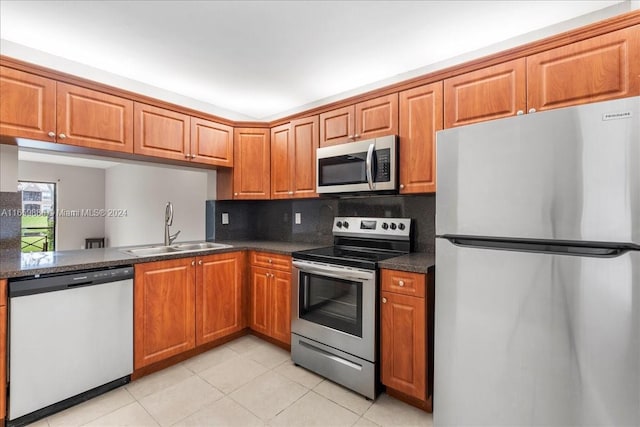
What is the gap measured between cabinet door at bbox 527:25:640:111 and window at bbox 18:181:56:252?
3.58m

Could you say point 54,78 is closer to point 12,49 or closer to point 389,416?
point 12,49

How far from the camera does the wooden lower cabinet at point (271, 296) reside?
2527 millimetres

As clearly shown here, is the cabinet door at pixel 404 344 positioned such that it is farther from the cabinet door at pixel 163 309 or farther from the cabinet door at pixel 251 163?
the cabinet door at pixel 251 163

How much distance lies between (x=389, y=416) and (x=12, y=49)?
3602 millimetres

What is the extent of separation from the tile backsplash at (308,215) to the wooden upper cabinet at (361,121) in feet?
1.85

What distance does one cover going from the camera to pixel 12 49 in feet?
6.90

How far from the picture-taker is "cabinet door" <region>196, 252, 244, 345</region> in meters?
2.49

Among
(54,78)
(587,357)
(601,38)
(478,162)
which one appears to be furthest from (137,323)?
(601,38)

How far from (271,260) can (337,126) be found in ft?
4.34

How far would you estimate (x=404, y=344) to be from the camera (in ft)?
6.01

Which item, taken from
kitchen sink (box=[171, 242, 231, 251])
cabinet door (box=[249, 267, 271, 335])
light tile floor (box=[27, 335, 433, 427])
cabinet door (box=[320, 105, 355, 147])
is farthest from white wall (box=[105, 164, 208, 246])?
cabinet door (box=[320, 105, 355, 147])

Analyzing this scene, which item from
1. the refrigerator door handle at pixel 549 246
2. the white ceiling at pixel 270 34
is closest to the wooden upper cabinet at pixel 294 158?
the white ceiling at pixel 270 34

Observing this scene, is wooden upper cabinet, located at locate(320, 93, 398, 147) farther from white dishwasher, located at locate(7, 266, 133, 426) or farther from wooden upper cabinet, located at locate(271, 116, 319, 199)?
white dishwasher, located at locate(7, 266, 133, 426)

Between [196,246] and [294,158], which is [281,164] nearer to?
[294,158]
